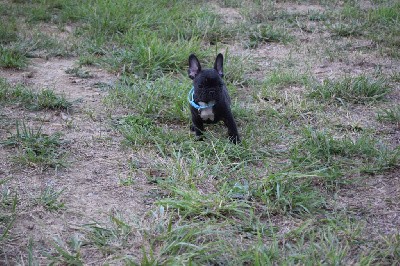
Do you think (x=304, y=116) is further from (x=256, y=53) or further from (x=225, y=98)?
(x=256, y=53)

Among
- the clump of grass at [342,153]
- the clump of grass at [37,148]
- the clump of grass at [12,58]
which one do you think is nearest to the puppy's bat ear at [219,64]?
the clump of grass at [342,153]

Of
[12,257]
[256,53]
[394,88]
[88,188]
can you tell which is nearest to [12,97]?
[88,188]

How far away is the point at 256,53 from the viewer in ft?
23.3

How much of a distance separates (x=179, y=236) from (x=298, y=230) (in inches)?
29.9

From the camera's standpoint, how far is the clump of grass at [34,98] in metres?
5.39

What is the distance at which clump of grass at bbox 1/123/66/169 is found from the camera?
4270 millimetres

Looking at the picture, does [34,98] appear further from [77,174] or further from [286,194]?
[286,194]

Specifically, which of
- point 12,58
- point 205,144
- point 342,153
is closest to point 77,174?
point 205,144

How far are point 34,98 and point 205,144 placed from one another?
1.93m

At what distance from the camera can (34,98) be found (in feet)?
→ 18.0

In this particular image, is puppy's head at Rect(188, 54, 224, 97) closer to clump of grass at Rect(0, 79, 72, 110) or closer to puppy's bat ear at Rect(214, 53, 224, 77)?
puppy's bat ear at Rect(214, 53, 224, 77)

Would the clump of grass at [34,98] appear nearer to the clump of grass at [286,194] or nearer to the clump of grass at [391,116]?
the clump of grass at [286,194]

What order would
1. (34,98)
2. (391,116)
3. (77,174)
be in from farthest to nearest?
(34,98)
(391,116)
(77,174)

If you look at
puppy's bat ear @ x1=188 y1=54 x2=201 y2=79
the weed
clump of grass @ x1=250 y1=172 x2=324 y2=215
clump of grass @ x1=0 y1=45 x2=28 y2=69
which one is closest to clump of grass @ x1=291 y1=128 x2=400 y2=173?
clump of grass @ x1=250 y1=172 x2=324 y2=215
